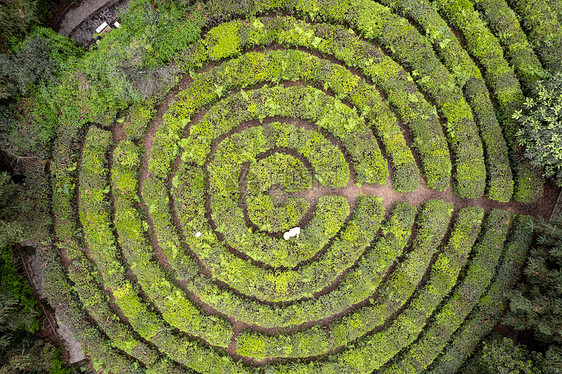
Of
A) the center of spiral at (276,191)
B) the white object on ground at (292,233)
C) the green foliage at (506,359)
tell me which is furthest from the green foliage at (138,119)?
the green foliage at (506,359)

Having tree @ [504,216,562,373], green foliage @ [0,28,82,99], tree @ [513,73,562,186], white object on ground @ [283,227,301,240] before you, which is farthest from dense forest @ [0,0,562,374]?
tree @ [513,73,562,186]

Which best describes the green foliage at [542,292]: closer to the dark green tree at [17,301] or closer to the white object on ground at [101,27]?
the dark green tree at [17,301]

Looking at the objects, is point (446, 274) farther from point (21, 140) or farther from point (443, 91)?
point (21, 140)

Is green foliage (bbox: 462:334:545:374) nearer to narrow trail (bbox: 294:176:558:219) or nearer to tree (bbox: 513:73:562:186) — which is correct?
narrow trail (bbox: 294:176:558:219)

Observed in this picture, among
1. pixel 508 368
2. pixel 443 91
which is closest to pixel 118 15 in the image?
pixel 443 91

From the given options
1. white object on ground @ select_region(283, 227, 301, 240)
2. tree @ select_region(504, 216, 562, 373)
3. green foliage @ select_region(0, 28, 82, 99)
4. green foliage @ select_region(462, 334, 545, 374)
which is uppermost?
green foliage @ select_region(0, 28, 82, 99)

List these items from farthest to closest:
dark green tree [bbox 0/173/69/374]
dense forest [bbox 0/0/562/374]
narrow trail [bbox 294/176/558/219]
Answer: narrow trail [bbox 294/176/558/219]
dense forest [bbox 0/0/562/374]
dark green tree [bbox 0/173/69/374]

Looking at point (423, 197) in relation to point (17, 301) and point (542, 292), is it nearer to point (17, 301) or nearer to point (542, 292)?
point (542, 292)
